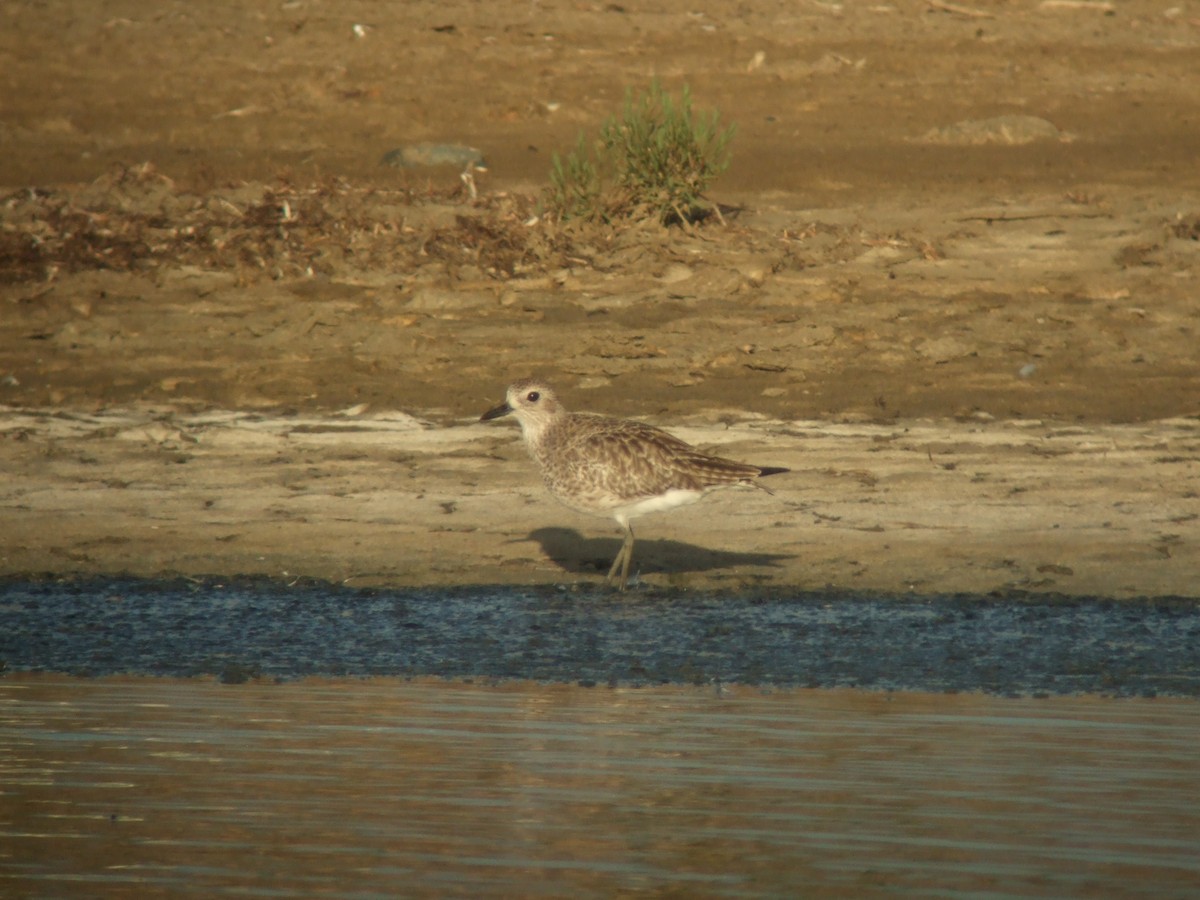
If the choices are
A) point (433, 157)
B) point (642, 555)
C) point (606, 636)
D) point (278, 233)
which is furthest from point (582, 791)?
point (433, 157)

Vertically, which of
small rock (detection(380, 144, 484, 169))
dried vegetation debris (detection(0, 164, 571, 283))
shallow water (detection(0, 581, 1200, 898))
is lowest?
shallow water (detection(0, 581, 1200, 898))

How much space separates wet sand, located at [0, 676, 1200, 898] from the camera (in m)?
5.23

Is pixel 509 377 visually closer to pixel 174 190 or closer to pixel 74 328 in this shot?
pixel 74 328

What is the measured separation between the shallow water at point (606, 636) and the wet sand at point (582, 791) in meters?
0.29

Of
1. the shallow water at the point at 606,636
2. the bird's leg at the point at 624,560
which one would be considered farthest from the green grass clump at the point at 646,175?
the shallow water at the point at 606,636

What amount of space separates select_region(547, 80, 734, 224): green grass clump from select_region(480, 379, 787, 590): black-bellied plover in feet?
17.3

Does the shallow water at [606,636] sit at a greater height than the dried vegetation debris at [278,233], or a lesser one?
lesser

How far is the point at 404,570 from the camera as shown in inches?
380

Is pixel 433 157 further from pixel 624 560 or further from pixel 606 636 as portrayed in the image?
pixel 606 636

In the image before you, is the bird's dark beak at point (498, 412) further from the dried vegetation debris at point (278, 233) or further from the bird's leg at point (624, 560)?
the dried vegetation debris at point (278, 233)

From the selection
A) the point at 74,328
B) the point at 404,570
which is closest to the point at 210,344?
the point at 74,328

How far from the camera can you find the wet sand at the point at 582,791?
523 cm

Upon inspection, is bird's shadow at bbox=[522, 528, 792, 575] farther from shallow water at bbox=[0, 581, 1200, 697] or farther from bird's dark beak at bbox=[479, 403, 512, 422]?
bird's dark beak at bbox=[479, 403, 512, 422]

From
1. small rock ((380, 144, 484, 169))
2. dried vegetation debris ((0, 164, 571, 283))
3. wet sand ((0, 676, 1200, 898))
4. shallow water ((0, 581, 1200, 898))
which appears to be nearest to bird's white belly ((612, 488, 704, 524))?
shallow water ((0, 581, 1200, 898))
